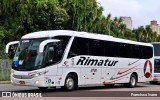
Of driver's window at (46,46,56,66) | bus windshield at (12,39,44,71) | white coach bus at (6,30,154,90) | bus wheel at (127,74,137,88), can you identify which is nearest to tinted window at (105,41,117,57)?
white coach bus at (6,30,154,90)

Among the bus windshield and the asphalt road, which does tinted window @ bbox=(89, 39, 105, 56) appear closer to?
the asphalt road

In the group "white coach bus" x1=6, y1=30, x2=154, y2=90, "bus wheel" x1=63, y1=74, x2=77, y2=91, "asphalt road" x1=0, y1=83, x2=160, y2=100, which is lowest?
"asphalt road" x1=0, y1=83, x2=160, y2=100

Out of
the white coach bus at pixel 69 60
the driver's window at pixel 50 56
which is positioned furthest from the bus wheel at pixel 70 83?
the driver's window at pixel 50 56

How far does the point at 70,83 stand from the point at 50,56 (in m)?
2.03

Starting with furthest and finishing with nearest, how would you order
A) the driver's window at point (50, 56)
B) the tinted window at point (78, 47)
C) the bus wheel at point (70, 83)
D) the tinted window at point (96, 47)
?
the tinted window at point (96, 47) → the tinted window at point (78, 47) → the bus wheel at point (70, 83) → the driver's window at point (50, 56)

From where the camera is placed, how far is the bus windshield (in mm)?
20234

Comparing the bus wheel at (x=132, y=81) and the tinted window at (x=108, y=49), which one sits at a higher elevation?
the tinted window at (x=108, y=49)

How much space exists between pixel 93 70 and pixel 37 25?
27.3 meters

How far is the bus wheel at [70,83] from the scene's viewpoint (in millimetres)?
21484

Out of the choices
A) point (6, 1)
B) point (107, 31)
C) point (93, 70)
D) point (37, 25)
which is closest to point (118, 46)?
point (93, 70)

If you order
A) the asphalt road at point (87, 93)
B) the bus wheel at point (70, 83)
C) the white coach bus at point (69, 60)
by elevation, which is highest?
the white coach bus at point (69, 60)

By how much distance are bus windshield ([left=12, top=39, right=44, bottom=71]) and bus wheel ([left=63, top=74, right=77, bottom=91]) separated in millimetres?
2092

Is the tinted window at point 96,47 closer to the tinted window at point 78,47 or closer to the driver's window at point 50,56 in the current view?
the tinted window at point 78,47

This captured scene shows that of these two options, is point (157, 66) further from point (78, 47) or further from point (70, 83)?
point (70, 83)
